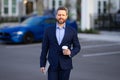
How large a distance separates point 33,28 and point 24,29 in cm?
71

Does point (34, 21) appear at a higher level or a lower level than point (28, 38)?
higher

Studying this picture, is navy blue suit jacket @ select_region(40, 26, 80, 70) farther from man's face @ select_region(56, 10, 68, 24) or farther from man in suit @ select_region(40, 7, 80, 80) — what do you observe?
man's face @ select_region(56, 10, 68, 24)

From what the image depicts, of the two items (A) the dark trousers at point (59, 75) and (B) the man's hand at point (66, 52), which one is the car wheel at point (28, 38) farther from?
(B) the man's hand at point (66, 52)

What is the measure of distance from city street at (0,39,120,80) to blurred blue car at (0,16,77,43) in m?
1.98

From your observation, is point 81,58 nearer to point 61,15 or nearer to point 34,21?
point 34,21

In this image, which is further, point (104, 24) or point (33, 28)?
point (104, 24)

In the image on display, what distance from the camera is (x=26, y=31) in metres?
20.0

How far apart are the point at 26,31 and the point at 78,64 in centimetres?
750

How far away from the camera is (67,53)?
18.6 ft

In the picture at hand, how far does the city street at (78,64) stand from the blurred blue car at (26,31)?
6.48 ft

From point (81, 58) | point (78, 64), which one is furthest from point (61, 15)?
point (81, 58)

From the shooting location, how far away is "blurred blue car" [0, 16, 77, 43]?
1952cm

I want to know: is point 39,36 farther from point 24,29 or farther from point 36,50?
point 36,50

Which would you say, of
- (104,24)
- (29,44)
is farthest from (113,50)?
(104,24)
